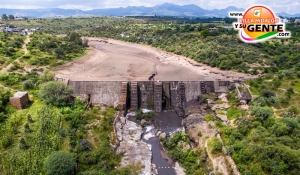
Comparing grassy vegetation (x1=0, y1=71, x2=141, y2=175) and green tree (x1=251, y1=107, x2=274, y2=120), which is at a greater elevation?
green tree (x1=251, y1=107, x2=274, y2=120)

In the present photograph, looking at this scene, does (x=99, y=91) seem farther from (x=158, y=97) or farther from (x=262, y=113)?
(x=262, y=113)

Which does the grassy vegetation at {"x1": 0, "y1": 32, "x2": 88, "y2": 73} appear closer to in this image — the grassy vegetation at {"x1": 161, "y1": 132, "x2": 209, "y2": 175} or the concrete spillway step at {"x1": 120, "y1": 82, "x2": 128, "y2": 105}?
the concrete spillway step at {"x1": 120, "y1": 82, "x2": 128, "y2": 105}

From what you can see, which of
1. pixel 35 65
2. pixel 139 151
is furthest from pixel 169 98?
pixel 35 65

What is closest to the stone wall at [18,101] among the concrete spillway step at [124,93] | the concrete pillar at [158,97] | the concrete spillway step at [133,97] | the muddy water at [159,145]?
the concrete spillway step at [124,93]

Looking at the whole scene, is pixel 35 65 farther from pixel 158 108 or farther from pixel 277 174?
pixel 277 174

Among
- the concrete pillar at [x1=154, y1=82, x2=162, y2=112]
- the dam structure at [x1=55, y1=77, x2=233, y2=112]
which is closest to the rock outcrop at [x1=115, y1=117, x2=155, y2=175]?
the dam structure at [x1=55, y1=77, x2=233, y2=112]

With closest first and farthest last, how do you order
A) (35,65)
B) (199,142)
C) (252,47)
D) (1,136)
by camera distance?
(1,136)
(199,142)
(35,65)
(252,47)

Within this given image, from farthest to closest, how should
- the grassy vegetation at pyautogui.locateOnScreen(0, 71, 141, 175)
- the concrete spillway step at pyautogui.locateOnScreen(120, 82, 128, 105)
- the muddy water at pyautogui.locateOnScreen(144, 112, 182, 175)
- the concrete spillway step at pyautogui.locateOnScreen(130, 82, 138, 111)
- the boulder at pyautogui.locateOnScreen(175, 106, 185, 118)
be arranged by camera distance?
the concrete spillway step at pyautogui.locateOnScreen(130, 82, 138, 111) → the concrete spillway step at pyautogui.locateOnScreen(120, 82, 128, 105) → the boulder at pyautogui.locateOnScreen(175, 106, 185, 118) → the muddy water at pyautogui.locateOnScreen(144, 112, 182, 175) → the grassy vegetation at pyautogui.locateOnScreen(0, 71, 141, 175)
